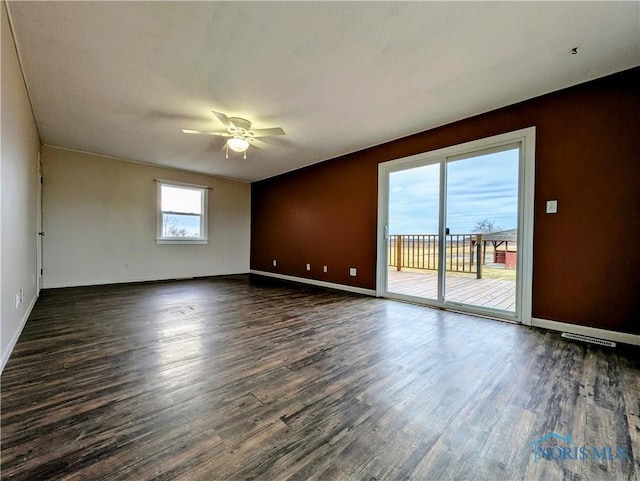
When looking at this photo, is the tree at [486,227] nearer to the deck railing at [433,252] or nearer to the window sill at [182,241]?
the deck railing at [433,252]

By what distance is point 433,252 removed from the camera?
484 cm

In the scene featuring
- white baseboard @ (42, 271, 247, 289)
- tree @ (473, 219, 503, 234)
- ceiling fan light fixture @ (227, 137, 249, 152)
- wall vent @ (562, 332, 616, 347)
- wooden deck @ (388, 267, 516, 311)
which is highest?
ceiling fan light fixture @ (227, 137, 249, 152)

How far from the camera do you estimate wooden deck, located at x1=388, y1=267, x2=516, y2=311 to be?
3453mm

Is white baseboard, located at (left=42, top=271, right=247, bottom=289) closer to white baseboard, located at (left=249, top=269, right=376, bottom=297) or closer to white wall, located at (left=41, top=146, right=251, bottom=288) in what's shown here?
white wall, located at (left=41, top=146, right=251, bottom=288)

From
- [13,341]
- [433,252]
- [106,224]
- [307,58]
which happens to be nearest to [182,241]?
[106,224]

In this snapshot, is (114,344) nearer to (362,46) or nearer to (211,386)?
(211,386)

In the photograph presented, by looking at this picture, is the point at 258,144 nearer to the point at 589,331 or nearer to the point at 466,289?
the point at 466,289

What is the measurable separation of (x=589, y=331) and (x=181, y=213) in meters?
6.85

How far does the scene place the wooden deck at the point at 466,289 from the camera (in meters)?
3.45

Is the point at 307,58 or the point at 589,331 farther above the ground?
the point at 307,58

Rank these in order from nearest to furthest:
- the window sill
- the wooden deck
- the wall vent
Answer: the wall vent → the wooden deck → the window sill

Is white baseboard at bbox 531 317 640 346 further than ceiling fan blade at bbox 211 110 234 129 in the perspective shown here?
No

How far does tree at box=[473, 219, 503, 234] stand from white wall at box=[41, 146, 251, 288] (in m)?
5.60

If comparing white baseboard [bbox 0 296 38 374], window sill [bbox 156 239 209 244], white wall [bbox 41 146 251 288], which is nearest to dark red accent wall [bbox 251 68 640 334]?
white baseboard [bbox 0 296 38 374]
